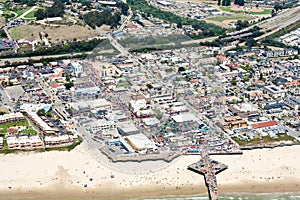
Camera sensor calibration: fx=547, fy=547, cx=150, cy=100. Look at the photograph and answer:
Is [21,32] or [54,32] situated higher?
[54,32]

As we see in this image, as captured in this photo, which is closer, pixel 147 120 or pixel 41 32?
pixel 147 120

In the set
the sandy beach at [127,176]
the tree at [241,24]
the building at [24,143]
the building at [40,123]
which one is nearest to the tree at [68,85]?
the building at [40,123]

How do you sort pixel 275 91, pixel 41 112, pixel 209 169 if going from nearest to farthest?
pixel 209 169, pixel 41 112, pixel 275 91

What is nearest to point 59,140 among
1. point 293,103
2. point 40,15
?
point 293,103

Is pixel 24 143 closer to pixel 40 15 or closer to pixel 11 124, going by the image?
pixel 11 124

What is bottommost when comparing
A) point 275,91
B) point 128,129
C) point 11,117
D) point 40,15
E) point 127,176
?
point 127,176

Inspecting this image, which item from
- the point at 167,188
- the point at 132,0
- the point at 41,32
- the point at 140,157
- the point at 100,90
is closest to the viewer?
Result: the point at 167,188

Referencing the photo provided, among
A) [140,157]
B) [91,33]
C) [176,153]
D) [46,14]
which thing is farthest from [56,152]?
[46,14]

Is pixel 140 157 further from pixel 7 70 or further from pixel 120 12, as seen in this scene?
pixel 120 12

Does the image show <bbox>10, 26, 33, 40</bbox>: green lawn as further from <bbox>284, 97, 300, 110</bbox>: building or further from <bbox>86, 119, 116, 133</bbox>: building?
<bbox>284, 97, 300, 110</bbox>: building
